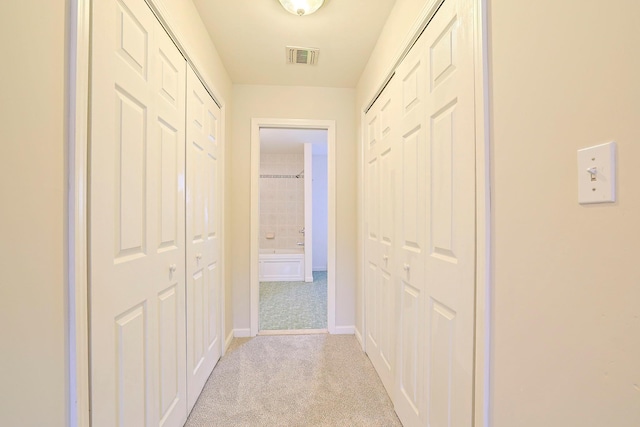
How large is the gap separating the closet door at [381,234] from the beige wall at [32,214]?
150 centimetres

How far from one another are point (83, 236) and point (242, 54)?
1957mm

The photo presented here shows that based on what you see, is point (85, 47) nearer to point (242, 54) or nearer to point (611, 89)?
point (611, 89)

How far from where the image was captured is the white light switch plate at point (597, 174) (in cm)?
50

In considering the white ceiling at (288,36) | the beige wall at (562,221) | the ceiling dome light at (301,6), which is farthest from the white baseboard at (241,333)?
the ceiling dome light at (301,6)

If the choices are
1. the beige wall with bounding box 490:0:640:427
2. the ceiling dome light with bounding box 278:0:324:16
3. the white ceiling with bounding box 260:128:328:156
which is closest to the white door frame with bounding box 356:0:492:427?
the beige wall with bounding box 490:0:640:427

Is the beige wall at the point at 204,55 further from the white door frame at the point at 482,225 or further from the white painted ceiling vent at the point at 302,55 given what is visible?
the white door frame at the point at 482,225

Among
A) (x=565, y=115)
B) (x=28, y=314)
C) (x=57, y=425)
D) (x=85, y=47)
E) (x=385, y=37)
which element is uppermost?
(x=385, y=37)

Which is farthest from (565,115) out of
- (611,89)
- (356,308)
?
(356,308)

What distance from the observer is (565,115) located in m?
0.60

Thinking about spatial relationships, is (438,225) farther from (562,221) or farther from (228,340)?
(228,340)

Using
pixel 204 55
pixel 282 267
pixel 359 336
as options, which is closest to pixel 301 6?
pixel 204 55

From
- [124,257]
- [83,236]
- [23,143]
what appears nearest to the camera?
[23,143]

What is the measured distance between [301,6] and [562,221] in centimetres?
175

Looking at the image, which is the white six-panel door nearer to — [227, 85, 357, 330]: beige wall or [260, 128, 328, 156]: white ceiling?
[227, 85, 357, 330]: beige wall
